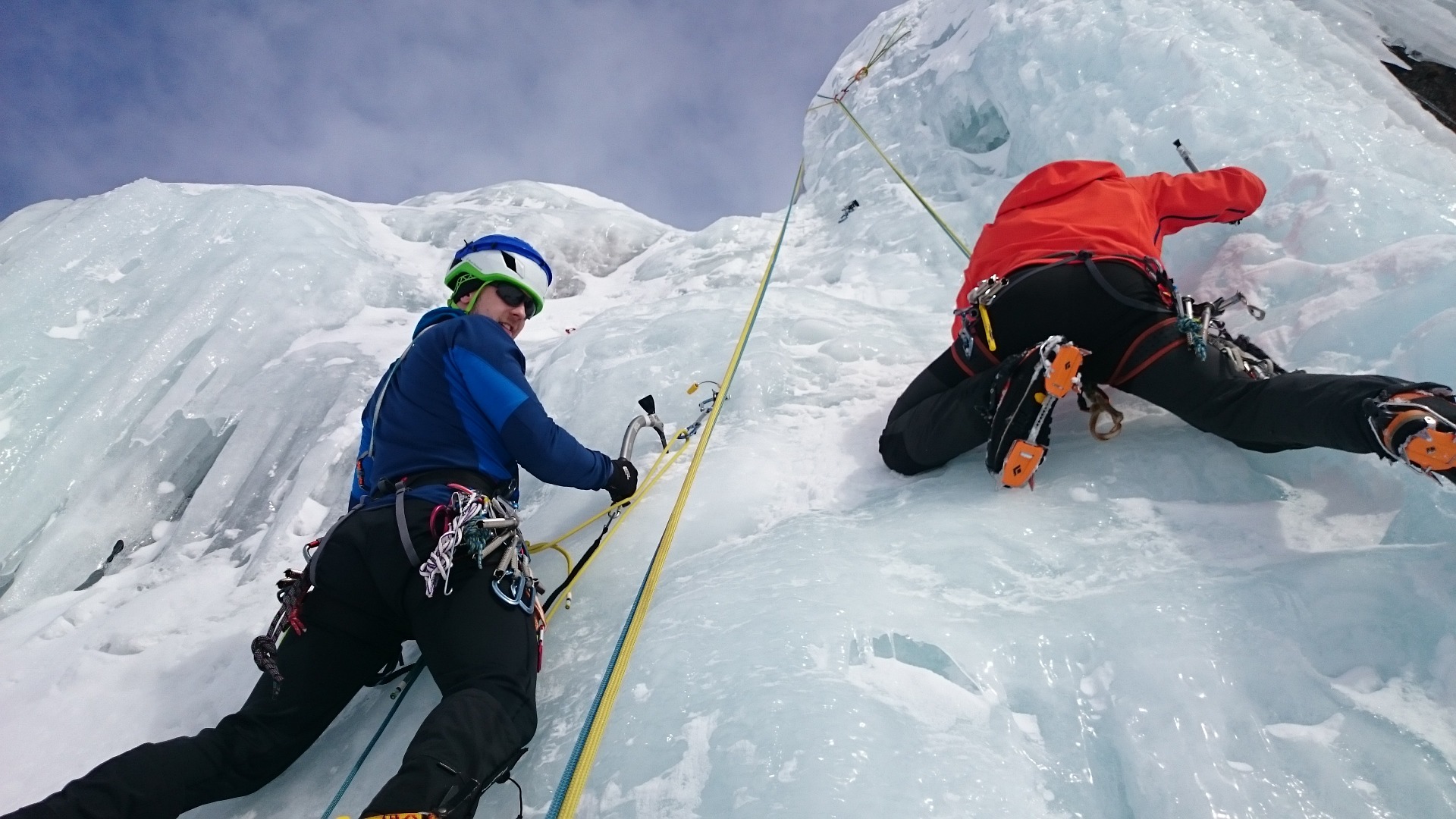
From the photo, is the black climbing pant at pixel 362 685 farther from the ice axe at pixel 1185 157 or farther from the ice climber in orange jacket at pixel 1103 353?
the ice axe at pixel 1185 157

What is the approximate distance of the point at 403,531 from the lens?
1.86 m

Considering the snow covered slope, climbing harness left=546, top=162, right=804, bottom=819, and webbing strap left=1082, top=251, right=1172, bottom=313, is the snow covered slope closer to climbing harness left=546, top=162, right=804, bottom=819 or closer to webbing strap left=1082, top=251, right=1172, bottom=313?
climbing harness left=546, top=162, right=804, bottom=819

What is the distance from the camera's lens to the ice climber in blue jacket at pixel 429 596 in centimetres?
146

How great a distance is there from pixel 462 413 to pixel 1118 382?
206cm

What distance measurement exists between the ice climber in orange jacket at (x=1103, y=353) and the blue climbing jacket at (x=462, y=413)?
128 cm

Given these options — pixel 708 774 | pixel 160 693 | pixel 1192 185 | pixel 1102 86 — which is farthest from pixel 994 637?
pixel 1102 86

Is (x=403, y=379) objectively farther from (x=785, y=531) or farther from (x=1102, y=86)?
(x=1102, y=86)

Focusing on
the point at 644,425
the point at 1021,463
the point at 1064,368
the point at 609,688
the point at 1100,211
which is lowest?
the point at 609,688

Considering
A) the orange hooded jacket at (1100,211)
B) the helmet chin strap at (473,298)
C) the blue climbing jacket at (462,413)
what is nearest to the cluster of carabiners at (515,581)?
the blue climbing jacket at (462,413)

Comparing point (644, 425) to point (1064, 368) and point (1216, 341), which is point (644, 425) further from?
point (1216, 341)

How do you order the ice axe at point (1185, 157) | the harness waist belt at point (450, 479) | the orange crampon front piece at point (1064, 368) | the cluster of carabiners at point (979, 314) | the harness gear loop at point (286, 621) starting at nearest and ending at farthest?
the harness gear loop at point (286, 621) → the orange crampon front piece at point (1064, 368) → the harness waist belt at point (450, 479) → the cluster of carabiners at point (979, 314) → the ice axe at point (1185, 157)

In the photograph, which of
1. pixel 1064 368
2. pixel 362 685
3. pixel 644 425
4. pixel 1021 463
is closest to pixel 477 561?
pixel 362 685

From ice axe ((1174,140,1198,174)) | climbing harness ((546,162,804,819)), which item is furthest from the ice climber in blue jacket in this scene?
ice axe ((1174,140,1198,174))

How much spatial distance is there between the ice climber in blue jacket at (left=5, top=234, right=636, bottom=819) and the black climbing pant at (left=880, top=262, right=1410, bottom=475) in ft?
3.64
